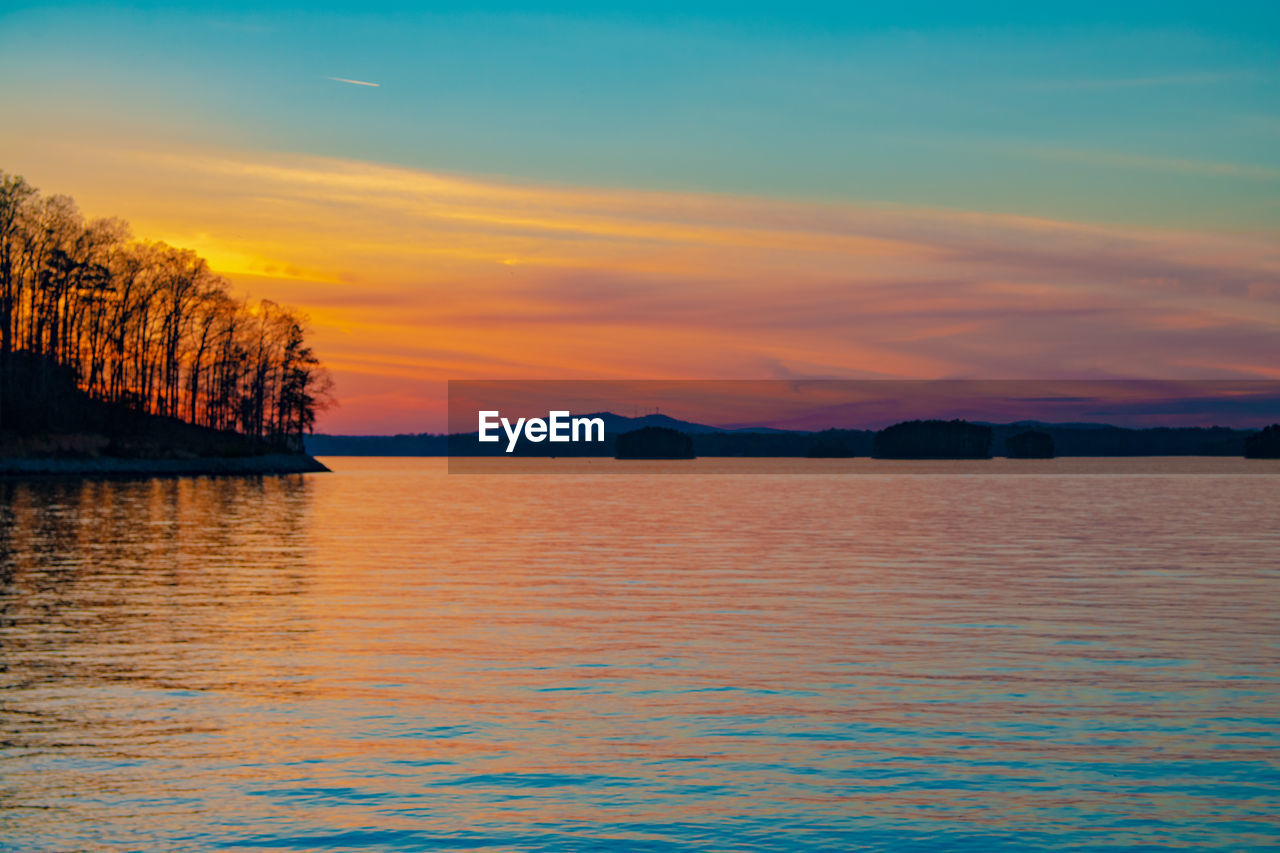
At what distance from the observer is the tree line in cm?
12569

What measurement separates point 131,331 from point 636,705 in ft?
483

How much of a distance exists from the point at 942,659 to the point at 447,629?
11.1 meters

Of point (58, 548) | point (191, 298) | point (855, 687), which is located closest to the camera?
point (855, 687)

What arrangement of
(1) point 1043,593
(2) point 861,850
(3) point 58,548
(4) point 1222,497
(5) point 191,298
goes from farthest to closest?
(5) point 191,298
(4) point 1222,497
(3) point 58,548
(1) point 1043,593
(2) point 861,850

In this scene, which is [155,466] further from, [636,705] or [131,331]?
[636,705]

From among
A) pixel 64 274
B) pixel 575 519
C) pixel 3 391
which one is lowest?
pixel 575 519

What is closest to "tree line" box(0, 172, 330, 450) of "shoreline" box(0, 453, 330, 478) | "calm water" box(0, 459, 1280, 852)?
"shoreline" box(0, 453, 330, 478)

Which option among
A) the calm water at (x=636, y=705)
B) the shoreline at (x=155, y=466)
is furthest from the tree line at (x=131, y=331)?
the calm water at (x=636, y=705)

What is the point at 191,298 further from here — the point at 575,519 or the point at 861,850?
the point at 861,850

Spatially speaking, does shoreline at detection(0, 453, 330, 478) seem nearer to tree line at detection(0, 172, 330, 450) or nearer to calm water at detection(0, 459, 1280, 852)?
tree line at detection(0, 172, 330, 450)

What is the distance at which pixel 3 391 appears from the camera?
12000cm

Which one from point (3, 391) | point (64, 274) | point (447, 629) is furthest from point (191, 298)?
point (447, 629)

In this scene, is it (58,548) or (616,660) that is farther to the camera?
(58,548)

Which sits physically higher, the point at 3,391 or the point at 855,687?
the point at 3,391
